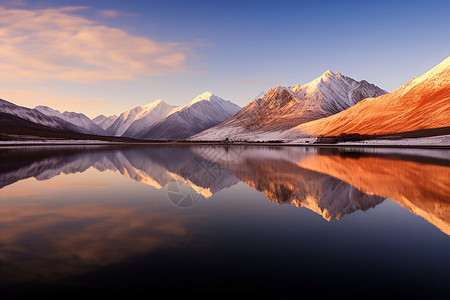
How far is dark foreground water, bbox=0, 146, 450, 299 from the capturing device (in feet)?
21.9

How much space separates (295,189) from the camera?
18.9m

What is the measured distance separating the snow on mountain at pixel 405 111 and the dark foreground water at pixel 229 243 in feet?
407

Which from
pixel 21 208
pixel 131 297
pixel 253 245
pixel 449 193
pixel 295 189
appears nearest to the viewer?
pixel 131 297

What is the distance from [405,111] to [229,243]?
157766 mm

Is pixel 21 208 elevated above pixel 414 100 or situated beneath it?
situated beneath

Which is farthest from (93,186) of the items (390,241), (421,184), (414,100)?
(414,100)

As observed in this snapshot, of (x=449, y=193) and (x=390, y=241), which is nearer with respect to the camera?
(x=390, y=241)

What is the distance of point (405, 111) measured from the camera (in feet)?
474

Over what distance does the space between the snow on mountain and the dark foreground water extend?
4887 inches

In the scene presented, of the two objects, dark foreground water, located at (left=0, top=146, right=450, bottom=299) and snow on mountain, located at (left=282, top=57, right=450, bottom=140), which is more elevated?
snow on mountain, located at (left=282, top=57, right=450, bottom=140)

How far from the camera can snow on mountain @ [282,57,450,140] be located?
128000mm

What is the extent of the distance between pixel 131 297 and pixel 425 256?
7.10 metres

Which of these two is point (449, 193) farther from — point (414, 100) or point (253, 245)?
point (414, 100)

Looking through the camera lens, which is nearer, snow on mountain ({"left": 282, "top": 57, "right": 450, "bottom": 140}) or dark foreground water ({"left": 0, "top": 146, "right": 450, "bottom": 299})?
dark foreground water ({"left": 0, "top": 146, "right": 450, "bottom": 299})
